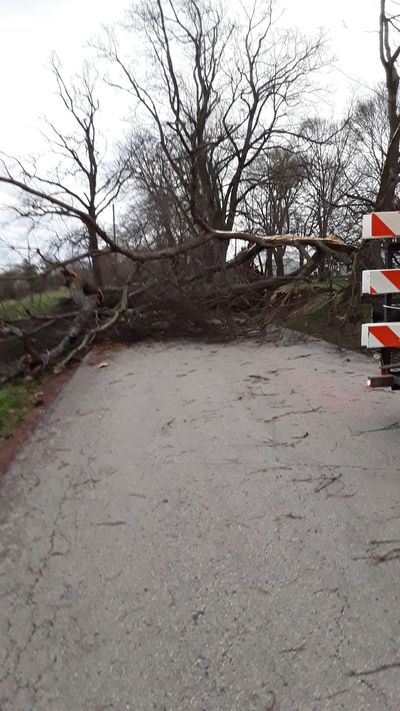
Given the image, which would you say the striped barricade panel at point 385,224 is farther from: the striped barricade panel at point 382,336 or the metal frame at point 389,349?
the striped barricade panel at point 382,336

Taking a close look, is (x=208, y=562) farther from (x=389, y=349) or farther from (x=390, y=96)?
(x=390, y=96)

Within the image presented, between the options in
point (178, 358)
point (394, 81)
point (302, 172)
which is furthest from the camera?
point (302, 172)

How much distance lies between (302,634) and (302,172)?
25687 mm

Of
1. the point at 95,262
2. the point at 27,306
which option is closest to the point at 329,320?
the point at 95,262

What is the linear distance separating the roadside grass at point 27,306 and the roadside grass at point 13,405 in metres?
1.71

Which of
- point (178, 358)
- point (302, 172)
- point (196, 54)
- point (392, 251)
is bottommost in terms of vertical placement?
point (178, 358)

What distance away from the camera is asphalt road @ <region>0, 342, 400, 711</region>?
234 centimetres

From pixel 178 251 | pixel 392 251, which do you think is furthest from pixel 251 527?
pixel 178 251

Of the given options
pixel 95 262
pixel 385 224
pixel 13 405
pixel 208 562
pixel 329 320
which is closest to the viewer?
pixel 208 562

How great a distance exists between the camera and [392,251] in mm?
5062

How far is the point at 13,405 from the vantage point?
7.90m

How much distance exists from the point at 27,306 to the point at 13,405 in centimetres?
369

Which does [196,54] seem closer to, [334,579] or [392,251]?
[392,251]

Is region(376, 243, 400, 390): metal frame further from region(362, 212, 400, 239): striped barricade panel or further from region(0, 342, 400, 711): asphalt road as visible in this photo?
region(0, 342, 400, 711): asphalt road
